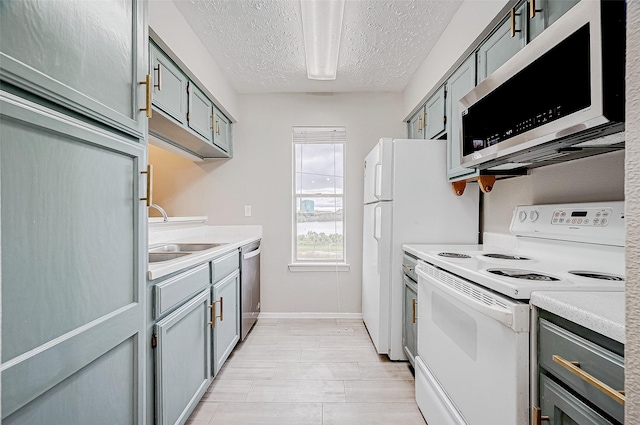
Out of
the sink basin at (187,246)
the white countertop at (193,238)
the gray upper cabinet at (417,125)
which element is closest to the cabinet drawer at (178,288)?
the white countertop at (193,238)

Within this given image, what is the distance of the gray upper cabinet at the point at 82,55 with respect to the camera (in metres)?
0.63

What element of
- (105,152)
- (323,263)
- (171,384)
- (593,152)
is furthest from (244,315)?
(593,152)

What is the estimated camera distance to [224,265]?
211cm

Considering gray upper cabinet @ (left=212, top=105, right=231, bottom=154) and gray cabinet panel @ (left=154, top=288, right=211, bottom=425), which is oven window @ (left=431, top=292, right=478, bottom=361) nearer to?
gray cabinet panel @ (left=154, top=288, right=211, bottom=425)

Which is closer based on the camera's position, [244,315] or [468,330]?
[468,330]

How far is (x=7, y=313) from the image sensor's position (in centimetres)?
61

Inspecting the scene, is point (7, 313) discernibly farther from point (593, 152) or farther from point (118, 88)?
point (593, 152)

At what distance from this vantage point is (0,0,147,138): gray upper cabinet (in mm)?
634

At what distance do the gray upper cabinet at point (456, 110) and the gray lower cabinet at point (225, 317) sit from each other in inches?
68.5

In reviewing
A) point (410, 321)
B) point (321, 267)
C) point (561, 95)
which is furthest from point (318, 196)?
point (561, 95)

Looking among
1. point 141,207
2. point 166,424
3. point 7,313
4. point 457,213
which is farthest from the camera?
point 457,213

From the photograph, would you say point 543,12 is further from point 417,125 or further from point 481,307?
point 417,125

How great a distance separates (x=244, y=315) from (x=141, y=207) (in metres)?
1.76

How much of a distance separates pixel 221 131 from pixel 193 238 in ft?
3.41
